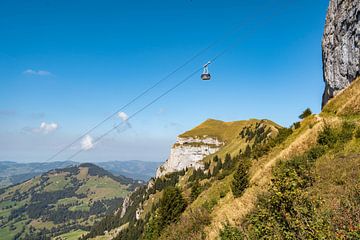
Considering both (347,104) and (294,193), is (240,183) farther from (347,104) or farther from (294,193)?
(294,193)

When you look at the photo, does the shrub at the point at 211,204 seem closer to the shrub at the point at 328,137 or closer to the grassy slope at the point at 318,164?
the grassy slope at the point at 318,164

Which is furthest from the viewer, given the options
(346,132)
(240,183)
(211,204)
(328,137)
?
(211,204)

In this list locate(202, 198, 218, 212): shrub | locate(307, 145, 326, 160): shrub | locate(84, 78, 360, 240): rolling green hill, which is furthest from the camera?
locate(202, 198, 218, 212): shrub

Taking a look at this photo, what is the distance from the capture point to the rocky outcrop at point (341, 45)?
56.8 meters

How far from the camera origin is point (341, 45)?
62.5 metres

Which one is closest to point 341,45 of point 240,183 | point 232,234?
point 240,183

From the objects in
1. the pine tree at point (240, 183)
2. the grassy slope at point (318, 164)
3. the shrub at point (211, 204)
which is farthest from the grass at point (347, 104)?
the shrub at point (211, 204)

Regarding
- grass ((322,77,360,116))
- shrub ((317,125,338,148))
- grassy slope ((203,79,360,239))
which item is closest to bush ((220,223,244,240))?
grassy slope ((203,79,360,239))

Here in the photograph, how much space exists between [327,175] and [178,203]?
35177 millimetres

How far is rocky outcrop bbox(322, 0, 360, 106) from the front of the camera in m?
56.8

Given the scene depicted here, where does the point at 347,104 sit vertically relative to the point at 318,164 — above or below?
above

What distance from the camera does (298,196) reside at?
42.4 ft

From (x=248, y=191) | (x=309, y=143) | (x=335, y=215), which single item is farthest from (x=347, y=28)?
(x=335, y=215)

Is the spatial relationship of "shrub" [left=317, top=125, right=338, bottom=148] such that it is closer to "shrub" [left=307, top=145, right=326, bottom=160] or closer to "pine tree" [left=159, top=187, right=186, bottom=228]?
"shrub" [left=307, top=145, right=326, bottom=160]
